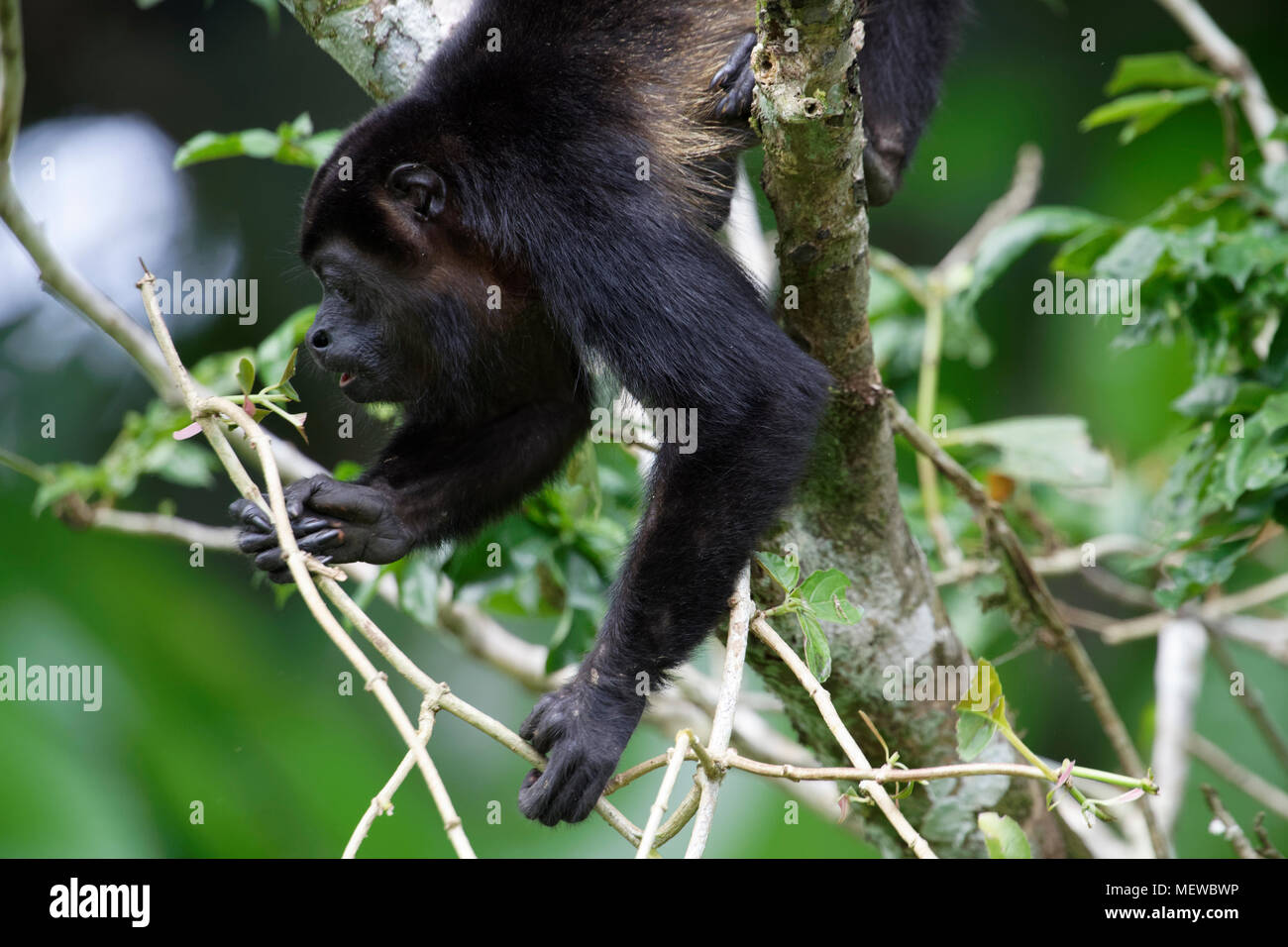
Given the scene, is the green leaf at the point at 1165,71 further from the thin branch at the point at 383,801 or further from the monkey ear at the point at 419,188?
the thin branch at the point at 383,801

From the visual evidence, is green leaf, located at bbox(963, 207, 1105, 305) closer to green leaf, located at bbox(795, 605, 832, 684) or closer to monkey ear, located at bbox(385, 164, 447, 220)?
monkey ear, located at bbox(385, 164, 447, 220)

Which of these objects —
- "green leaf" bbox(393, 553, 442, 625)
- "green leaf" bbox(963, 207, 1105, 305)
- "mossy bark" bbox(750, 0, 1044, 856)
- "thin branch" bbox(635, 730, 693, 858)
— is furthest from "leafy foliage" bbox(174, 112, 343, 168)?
"thin branch" bbox(635, 730, 693, 858)

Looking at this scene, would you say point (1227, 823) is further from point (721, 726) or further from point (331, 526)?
point (331, 526)

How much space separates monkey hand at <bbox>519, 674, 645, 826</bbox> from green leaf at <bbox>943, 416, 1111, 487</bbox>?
1856 millimetres

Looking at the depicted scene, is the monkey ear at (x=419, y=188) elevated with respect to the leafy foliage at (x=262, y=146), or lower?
lower

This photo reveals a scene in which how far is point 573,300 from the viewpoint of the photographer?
271cm

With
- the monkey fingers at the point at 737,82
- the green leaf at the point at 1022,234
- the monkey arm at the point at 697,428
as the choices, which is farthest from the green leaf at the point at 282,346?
the green leaf at the point at 1022,234

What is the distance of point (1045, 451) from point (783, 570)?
6.18 feet

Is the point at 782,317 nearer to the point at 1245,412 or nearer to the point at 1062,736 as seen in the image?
the point at 1245,412

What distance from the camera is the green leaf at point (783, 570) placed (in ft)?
7.19

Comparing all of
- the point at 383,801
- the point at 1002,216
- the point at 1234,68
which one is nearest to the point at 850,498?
the point at 383,801

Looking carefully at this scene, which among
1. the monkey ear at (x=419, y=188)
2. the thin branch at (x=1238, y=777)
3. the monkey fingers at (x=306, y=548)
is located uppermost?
the monkey ear at (x=419, y=188)

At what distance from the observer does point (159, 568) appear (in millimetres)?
5805

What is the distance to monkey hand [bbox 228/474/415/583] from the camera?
271cm
